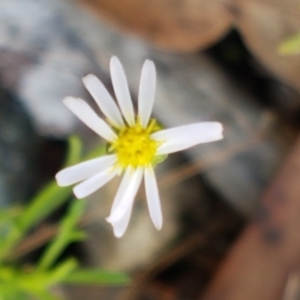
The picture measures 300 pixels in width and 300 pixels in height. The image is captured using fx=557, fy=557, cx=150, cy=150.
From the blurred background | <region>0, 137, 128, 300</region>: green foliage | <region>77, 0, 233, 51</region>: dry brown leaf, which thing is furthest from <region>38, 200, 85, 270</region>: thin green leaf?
<region>77, 0, 233, 51</region>: dry brown leaf

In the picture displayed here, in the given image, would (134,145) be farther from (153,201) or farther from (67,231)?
(67,231)

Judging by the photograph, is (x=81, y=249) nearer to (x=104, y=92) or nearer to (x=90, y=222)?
(x=90, y=222)

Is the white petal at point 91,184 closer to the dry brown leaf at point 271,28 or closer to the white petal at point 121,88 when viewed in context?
the white petal at point 121,88

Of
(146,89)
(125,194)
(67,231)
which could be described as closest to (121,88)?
(146,89)

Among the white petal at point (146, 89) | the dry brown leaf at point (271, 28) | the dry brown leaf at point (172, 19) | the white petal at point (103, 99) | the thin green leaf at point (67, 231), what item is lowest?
the white petal at point (146, 89)

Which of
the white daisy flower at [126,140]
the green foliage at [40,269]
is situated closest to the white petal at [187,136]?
the white daisy flower at [126,140]

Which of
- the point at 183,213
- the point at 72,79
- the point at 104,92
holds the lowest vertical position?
the point at 104,92

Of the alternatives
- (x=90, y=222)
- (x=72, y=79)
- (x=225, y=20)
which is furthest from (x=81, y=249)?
(x=225, y=20)
